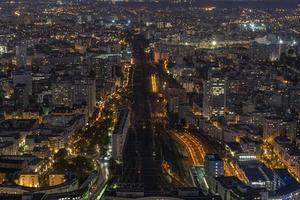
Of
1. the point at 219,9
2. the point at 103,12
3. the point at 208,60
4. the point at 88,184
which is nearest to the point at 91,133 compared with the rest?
the point at 88,184

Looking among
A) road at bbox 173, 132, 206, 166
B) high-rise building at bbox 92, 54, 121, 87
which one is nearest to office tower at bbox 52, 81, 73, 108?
high-rise building at bbox 92, 54, 121, 87

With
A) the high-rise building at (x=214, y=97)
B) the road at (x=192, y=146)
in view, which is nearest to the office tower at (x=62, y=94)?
the high-rise building at (x=214, y=97)

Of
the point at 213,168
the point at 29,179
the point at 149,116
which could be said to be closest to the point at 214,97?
the point at 149,116

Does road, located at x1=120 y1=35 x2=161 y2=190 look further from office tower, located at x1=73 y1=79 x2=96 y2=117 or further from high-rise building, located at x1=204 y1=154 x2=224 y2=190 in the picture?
office tower, located at x1=73 y1=79 x2=96 y2=117

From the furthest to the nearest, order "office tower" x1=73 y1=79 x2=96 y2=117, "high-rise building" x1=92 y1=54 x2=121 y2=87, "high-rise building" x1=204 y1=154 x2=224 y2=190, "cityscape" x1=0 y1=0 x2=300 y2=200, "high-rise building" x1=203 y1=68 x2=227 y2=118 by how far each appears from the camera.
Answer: "high-rise building" x1=92 y1=54 x2=121 y2=87 → "office tower" x1=73 y1=79 x2=96 y2=117 → "high-rise building" x1=203 y1=68 x2=227 y2=118 → "high-rise building" x1=204 y1=154 x2=224 y2=190 → "cityscape" x1=0 y1=0 x2=300 y2=200

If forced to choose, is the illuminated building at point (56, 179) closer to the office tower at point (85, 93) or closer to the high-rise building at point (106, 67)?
the office tower at point (85, 93)

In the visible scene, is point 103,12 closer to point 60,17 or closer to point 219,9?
point 60,17
